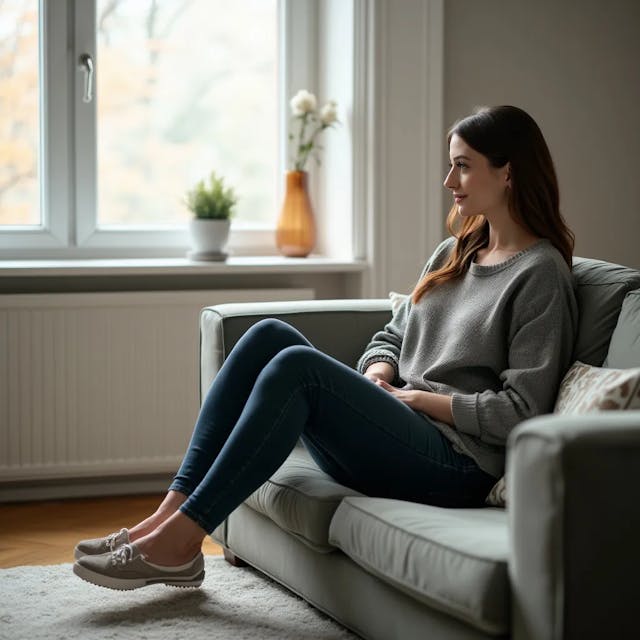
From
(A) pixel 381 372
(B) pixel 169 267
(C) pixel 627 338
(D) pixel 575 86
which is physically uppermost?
(D) pixel 575 86

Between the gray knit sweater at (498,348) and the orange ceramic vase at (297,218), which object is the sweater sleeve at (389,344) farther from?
the orange ceramic vase at (297,218)

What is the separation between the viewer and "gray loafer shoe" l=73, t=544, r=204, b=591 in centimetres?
237

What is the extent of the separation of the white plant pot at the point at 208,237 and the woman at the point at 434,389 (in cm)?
119

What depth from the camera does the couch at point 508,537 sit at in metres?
1.68

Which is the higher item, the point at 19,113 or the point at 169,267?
the point at 19,113

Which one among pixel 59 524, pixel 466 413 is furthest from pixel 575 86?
pixel 59 524

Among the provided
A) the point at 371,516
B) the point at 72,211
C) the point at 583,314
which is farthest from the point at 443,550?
the point at 72,211

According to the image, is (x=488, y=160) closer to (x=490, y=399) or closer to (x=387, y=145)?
(x=490, y=399)

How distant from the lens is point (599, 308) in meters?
2.36

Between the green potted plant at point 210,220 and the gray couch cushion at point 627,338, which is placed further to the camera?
the green potted plant at point 210,220

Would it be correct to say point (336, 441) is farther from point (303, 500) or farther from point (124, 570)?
point (124, 570)

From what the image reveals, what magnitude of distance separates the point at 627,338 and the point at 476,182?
1.52 ft

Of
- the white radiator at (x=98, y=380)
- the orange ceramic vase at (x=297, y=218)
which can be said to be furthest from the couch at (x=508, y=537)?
the orange ceramic vase at (x=297, y=218)

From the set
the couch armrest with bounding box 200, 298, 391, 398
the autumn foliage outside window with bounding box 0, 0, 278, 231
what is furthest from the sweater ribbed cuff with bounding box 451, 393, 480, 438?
the autumn foliage outside window with bounding box 0, 0, 278, 231
